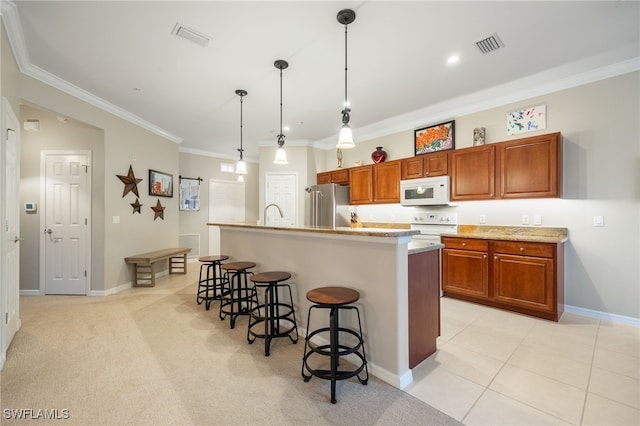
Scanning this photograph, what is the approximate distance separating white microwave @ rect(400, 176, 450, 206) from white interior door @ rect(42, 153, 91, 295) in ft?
16.4

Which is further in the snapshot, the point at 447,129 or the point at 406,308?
the point at 447,129

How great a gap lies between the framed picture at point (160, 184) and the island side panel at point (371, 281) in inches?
146

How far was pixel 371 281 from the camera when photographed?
81.4 inches

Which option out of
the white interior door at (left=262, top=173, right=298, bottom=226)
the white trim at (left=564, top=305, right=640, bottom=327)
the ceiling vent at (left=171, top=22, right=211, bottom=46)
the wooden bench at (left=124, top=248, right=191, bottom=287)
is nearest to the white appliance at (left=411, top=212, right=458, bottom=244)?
the white trim at (left=564, top=305, right=640, bottom=327)

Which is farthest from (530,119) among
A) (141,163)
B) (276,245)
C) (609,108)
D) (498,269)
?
(141,163)

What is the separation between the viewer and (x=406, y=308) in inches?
77.5

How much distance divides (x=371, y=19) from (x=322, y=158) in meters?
4.08

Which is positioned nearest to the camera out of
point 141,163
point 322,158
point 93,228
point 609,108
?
point 609,108

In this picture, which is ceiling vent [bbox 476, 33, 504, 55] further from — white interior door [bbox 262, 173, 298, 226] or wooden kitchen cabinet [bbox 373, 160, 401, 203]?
white interior door [bbox 262, 173, 298, 226]

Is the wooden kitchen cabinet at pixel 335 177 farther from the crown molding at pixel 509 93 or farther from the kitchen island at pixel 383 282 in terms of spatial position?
the kitchen island at pixel 383 282

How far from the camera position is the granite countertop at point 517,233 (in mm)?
3107

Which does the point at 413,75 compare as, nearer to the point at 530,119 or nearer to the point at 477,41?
the point at 477,41

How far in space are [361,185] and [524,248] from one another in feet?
9.34

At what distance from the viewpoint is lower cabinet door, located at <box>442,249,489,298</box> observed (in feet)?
11.4
